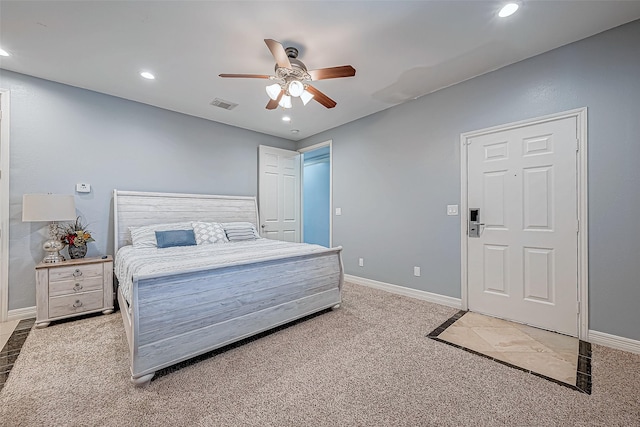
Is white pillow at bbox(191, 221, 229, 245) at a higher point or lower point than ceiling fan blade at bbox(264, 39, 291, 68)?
lower

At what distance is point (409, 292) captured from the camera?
3568 mm

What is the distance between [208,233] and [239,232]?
1.40ft

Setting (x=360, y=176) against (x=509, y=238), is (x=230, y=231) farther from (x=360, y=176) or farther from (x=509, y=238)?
(x=509, y=238)

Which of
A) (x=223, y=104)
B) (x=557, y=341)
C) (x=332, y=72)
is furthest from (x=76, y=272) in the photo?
(x=557, y=341)

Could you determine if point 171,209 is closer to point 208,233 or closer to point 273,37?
point 208,233

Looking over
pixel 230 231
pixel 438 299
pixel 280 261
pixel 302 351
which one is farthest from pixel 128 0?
pixel 438 299

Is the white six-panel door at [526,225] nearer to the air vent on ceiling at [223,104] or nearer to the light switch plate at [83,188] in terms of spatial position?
the air vent on ceiling at [223,104]

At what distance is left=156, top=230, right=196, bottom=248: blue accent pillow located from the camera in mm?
3176

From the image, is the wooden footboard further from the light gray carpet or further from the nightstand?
the nightstand

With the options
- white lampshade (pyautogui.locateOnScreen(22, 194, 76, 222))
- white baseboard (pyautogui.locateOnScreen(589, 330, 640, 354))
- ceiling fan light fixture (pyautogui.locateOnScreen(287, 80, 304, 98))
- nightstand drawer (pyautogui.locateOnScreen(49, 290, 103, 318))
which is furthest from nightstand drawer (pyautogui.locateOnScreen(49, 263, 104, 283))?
white baseboard (pyautogui.locateOnScreen(589, 330, 640, 354))

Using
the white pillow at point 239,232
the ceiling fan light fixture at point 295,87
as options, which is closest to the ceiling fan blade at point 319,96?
the ceiling fan light fixture at point 295,87

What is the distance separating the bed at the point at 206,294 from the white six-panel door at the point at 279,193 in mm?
2022

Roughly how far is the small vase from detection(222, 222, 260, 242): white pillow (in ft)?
5.21

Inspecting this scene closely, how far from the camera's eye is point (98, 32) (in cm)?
221
